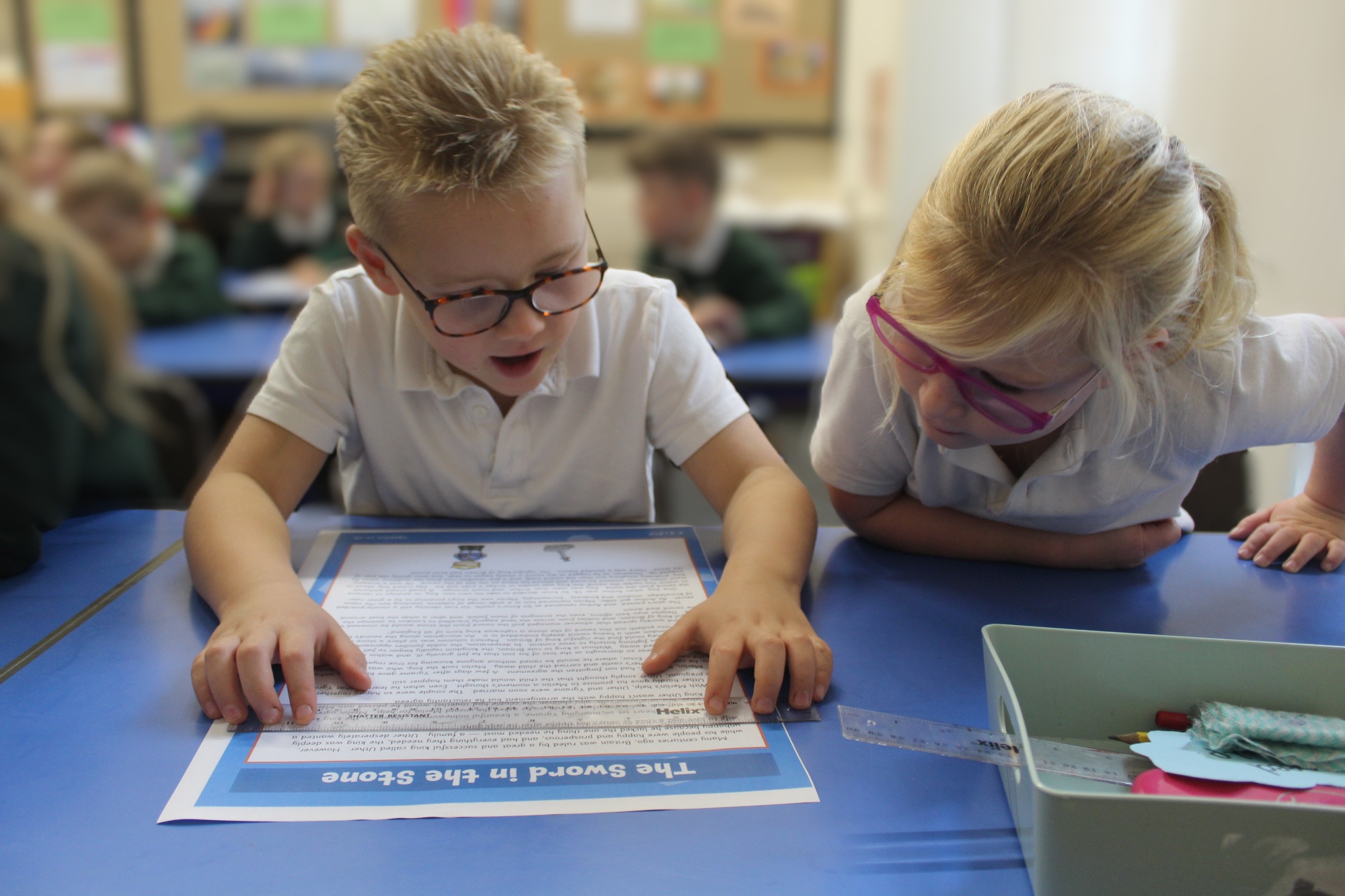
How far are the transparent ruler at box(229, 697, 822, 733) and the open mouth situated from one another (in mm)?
359

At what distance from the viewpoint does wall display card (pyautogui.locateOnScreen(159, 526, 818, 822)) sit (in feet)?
1.71

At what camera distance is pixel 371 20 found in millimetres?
4160

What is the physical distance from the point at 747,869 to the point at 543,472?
590 mm

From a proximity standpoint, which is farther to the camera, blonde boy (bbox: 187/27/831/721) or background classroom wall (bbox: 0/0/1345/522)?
background classroom wall (bbox: 0/0/1345/522)

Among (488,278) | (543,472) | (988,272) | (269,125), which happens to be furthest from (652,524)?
(269,125)

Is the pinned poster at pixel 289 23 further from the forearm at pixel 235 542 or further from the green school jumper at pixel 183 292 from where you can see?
the forearm at pixel 235 542

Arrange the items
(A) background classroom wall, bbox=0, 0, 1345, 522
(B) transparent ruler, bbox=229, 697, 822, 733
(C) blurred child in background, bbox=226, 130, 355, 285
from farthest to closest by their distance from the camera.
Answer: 1. (C) blurred child in background, bbox=226, 130, 355, 285
2. (A) background classroom wall, bbox=0, 0, 1345, 522
3. (B) transparent ruler, bbox=229, 697, 822, 733

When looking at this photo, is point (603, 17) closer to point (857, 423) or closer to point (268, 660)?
point (857, 423)

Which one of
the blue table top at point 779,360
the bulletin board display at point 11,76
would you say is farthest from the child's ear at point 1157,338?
the bulletin board display at point 11,76

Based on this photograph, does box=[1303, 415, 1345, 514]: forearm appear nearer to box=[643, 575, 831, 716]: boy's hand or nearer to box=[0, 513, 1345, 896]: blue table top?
box=[0, 513, 1345, 896]: blue table top

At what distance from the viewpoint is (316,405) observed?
92cm

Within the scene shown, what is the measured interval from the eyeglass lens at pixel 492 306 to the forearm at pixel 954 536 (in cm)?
34

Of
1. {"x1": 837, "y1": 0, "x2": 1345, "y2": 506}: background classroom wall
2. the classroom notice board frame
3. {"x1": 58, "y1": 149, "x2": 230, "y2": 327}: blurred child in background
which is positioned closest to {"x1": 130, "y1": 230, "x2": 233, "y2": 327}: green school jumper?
{"x1": 58, "y1": 149, "x2": 230, "y2": 327}: blurred child in background

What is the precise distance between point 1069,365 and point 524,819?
46 cm
